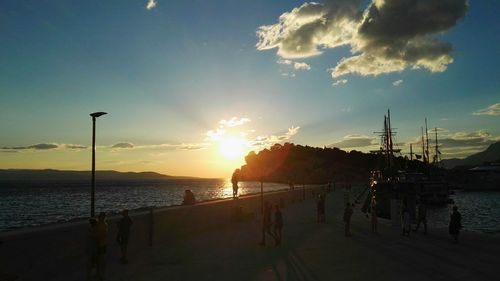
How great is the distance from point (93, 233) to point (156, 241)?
20.8ft

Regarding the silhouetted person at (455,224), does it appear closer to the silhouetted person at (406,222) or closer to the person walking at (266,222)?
the silhouetted person at (406,222)

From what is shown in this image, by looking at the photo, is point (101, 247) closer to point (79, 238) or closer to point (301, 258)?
point (79, 238)

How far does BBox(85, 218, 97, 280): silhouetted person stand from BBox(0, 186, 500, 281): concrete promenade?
0.77 m

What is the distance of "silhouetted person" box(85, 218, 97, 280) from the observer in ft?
39.2

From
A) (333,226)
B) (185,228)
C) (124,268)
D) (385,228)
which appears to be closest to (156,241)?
(185,228)

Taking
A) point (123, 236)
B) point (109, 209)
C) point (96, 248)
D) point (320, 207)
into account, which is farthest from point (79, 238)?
point (109, 209)

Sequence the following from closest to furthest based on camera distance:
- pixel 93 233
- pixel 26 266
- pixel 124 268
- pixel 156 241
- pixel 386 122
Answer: pixel 26 266 → pixel 93 233 → pixel 124 268 → pixel 156 241 → pixel 386 122

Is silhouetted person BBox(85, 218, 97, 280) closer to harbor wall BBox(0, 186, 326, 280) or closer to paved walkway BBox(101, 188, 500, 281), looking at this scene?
harbor wall BBox(0, 186, 326, 280)

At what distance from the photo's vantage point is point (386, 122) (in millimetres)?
90375

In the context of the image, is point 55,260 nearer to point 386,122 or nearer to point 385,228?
point 385,228

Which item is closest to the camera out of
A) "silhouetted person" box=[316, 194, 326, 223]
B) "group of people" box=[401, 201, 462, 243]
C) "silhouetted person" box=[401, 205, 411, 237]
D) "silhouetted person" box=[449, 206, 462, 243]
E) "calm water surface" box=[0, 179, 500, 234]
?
"silhouetted person" box=[449, 206, 462, 243]

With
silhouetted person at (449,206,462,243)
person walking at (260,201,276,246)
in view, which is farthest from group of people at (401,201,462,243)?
person walking at (260,201,276,246)

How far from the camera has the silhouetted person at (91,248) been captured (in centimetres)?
1194

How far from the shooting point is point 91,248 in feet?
39.2
